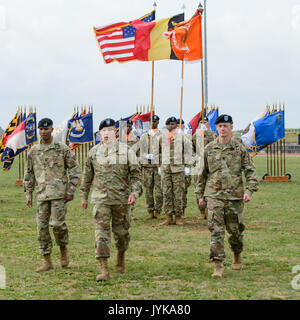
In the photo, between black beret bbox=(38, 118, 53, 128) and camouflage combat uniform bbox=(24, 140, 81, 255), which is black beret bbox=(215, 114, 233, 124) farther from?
black beret bbox=(38, 118, 53, 128)

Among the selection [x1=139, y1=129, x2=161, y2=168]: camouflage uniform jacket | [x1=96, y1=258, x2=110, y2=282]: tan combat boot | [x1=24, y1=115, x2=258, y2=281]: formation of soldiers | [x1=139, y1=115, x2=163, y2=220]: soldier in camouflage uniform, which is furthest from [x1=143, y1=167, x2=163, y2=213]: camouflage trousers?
[x1=96, y1=258, x2=110, y2=282]: tan combat boot

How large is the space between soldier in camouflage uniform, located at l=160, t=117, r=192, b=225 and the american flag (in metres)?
2.26

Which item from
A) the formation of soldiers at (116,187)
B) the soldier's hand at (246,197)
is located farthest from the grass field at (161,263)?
the soldier's hand at (246,197)

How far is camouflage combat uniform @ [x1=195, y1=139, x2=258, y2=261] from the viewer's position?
656 centimetres

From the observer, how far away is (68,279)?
21.0ft

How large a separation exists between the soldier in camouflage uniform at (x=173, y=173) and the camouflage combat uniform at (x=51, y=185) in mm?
3967

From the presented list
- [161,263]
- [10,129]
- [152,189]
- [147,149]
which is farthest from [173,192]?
[10,129]

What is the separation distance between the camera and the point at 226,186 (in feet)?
21.6

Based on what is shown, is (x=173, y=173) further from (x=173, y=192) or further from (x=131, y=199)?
(x=131, y=199)

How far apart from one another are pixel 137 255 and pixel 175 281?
5.40ft

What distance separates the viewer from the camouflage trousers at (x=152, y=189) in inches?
468

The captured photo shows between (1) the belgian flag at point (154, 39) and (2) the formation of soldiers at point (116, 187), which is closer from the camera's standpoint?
(2) the formation of soldiers at point (116, 187)

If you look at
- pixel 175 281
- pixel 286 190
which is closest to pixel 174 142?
pixel 175 281

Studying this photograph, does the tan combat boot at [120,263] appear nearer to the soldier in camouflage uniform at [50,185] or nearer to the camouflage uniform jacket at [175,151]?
the soldier in camouflage uniform at [50,185]
